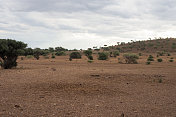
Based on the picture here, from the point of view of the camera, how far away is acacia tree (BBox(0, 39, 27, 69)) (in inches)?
974

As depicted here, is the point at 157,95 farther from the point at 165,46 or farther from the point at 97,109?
the point at 165,46

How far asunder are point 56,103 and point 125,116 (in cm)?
301

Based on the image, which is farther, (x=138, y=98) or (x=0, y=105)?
(x=138, y=98)

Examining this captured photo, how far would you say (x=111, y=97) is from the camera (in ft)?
33.4

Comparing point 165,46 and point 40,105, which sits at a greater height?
point 165,46

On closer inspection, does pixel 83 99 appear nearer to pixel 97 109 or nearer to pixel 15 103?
pixel 97 109

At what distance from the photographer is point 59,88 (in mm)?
11859

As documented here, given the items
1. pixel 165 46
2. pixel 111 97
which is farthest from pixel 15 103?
pixel 165 46

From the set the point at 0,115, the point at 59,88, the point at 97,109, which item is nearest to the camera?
the point at 0,115

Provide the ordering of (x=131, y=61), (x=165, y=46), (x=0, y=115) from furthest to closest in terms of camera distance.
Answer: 1. (x=165, y=46)
2. (x=131, y=61)
3. (x=0, y=115)

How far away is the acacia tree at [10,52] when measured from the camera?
81.1ft

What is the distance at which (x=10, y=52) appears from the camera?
25047 millimetres

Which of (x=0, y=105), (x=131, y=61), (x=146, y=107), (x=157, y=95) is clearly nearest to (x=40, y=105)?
(x=0, y=105)

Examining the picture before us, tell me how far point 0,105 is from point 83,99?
351 cm
